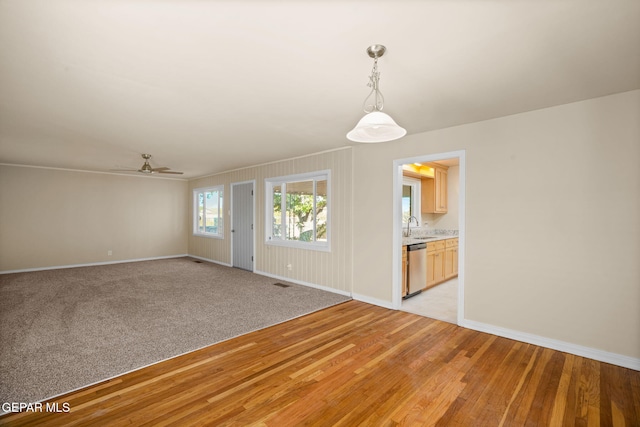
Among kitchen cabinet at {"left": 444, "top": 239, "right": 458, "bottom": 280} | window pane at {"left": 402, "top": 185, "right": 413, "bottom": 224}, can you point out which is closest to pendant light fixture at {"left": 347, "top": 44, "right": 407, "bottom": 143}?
kitchen cabinet at {"left": 444, "top": 239, "right": 458, "bottom": 280}

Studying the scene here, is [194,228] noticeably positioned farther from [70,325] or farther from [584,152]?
[584,152]

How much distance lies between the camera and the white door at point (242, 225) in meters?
6.68

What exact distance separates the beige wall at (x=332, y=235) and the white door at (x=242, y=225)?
22cm

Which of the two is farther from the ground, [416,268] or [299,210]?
[299,210]

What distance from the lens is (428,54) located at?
1996 millimetres

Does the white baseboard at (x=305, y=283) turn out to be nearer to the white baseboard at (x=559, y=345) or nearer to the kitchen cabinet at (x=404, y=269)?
the kitchen cabinet at (x=404, y=269)

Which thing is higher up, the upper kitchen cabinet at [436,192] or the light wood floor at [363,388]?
the upper kitchen cabinet at [436,192]

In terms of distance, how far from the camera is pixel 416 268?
4754mm

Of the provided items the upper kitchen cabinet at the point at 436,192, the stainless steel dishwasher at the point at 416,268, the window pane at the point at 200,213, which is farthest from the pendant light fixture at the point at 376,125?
the window pane at the point at 200,213

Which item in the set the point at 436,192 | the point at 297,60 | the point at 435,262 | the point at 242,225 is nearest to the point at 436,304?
the point at 435,262

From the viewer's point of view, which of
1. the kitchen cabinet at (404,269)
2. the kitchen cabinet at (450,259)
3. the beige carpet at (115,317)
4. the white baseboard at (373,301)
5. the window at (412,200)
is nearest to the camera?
the beige carpet at (115,317)

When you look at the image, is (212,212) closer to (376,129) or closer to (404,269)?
(404,269)

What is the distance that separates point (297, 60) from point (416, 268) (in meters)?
3.79

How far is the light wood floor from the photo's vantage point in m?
1.90
